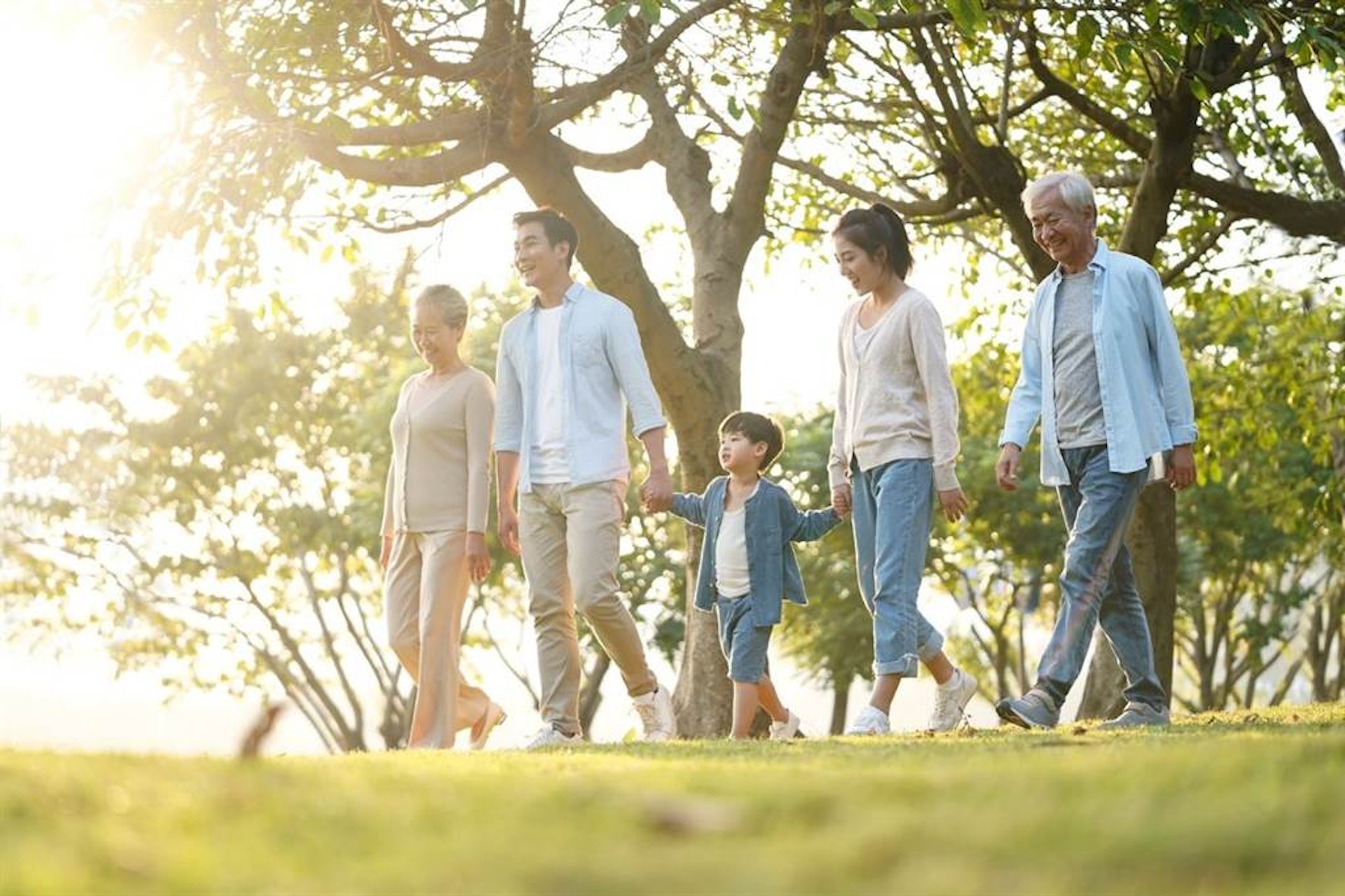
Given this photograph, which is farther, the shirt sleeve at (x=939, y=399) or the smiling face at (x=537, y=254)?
the smiling face at (x=537, y=254)

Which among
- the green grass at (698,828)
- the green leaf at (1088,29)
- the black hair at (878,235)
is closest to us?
the green grass at (698,828)

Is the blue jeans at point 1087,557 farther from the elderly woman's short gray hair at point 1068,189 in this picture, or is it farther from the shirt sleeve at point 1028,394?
the elderly woman's short gray hair at point 1068,189

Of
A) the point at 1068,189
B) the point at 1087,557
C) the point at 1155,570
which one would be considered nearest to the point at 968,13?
the point at 1068,189

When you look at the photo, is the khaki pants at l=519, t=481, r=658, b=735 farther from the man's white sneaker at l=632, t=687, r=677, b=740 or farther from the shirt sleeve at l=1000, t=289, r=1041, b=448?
the shirt sleeve at l=1000, t=289, r=1041, b=448

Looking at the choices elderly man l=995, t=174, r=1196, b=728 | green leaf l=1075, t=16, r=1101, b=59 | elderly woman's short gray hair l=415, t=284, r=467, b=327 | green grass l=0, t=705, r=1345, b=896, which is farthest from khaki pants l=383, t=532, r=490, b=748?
green leaf l=1075, t=16, r=1101, b=59

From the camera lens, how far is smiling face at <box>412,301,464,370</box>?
9.47 m

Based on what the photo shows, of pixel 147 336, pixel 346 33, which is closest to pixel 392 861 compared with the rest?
pixel 346 33

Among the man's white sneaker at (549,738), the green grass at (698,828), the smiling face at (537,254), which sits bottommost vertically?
the green grass at (698,828)

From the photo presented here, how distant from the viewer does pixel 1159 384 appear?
8445 millimetres

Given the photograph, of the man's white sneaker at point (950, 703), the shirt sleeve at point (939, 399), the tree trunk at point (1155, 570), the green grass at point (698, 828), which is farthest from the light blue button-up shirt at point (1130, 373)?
the tree trunk at point (1155, 570)

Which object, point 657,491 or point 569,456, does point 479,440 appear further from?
point 657,491

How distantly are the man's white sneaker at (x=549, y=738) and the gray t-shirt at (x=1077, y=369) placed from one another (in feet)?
8.60

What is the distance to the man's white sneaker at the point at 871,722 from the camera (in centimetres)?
846

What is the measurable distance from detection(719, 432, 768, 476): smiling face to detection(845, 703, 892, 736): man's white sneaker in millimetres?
1579
